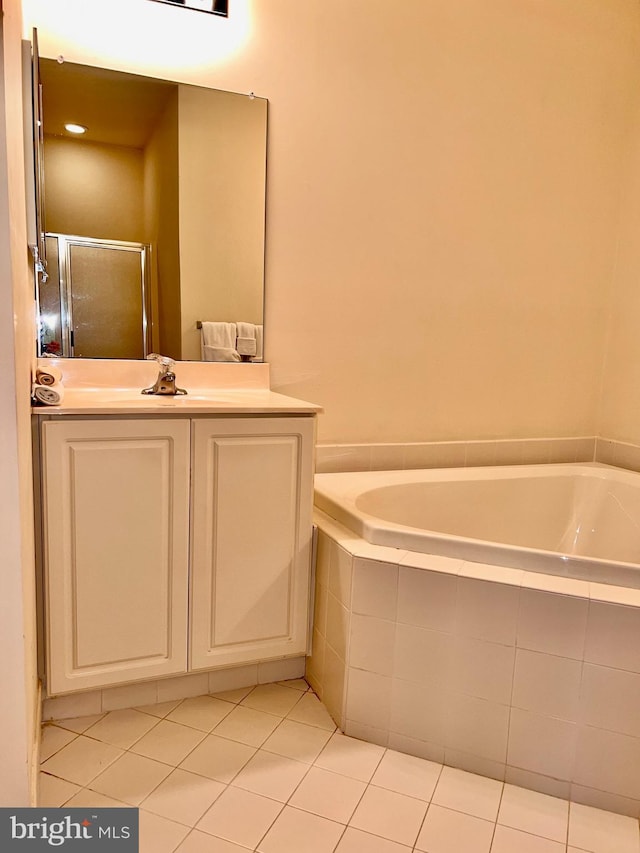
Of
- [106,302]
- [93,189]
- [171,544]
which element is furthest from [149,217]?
[171,544]

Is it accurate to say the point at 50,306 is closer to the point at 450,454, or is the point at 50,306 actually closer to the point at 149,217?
the point at 149,217

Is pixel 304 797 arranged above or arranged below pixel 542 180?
below

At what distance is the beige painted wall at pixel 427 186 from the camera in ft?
6.84

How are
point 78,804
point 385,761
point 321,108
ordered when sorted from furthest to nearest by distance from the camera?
point 321,108 → point 385,761 → point 78,804

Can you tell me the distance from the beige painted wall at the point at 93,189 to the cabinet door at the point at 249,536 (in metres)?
0.76

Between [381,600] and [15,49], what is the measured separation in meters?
1.47

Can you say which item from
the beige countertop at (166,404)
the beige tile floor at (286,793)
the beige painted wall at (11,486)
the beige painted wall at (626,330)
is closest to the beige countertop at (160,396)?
the beige countertop at (166,404)

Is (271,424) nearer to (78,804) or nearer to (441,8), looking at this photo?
(78,804)

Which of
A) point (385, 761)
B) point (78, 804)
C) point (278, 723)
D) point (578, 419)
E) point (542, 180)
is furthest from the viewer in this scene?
point (578, 419)

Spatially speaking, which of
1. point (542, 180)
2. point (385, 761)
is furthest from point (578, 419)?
point (385, 761)

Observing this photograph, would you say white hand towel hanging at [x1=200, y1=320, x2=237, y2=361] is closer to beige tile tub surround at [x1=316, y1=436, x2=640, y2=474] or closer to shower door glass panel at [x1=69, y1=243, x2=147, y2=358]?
shower door glass panel at [x1=69, y1=243, x2=147, y2=358]

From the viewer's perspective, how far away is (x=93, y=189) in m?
1.87

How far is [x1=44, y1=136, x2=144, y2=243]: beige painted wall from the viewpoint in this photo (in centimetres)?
183

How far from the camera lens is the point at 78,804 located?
4.48 ft
